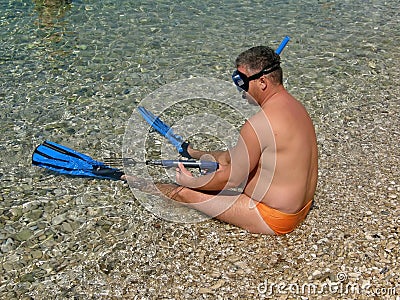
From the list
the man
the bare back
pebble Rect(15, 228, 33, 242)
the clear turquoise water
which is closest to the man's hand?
the man

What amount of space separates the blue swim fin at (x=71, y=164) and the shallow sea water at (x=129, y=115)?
0.13 meters

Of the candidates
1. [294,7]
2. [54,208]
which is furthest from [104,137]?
[294,7]

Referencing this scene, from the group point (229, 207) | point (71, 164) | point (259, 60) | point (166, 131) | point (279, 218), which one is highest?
point (259, 60)

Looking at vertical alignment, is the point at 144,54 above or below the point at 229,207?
below

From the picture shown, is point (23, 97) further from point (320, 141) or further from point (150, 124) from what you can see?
point (320, 141)

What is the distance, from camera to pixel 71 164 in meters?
5.56

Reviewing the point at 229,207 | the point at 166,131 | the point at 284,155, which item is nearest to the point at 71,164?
the point at 166,131

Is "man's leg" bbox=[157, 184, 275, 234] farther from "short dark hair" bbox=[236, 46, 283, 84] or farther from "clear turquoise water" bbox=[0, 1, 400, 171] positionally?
"clear turquoise water" bbox=[0, 1, 400, 171]

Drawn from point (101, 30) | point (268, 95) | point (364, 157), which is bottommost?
point (101, 30)

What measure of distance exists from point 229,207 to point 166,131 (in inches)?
78.5

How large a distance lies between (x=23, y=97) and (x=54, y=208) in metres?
2.71

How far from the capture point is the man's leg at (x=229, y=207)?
4.61 m

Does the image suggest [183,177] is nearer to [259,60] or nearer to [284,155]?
[284,155]

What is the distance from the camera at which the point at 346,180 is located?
5512 mm
